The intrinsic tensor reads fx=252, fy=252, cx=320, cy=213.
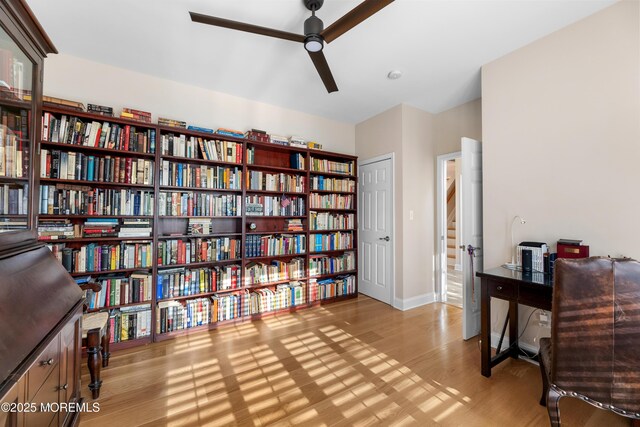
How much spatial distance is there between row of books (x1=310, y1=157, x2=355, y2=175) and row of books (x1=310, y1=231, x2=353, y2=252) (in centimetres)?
94

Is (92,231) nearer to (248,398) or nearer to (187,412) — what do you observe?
(187,412)

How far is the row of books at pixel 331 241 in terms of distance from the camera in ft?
11.7

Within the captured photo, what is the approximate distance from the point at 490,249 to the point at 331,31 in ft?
7.74

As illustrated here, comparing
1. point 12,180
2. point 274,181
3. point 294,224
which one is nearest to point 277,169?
point 274,181

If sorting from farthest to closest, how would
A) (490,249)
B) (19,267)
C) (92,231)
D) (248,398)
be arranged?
(490,249), (92,231), (248,398), (19,267)

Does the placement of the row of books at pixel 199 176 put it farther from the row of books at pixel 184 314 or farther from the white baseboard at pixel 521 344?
the white baseboard at pixel 521 344

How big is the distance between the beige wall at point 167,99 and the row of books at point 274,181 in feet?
2.22

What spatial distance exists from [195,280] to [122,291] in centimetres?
62

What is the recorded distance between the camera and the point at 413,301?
343 centimetres

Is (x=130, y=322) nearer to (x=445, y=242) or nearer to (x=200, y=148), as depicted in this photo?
(x=200, y=148)

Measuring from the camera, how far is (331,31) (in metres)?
1.69

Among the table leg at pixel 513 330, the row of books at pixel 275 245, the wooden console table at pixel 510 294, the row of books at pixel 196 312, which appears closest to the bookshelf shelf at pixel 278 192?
the row of books at pixel 275 245

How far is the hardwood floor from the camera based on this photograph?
1569 millimetres

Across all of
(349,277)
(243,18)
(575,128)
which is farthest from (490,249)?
(243,18)
